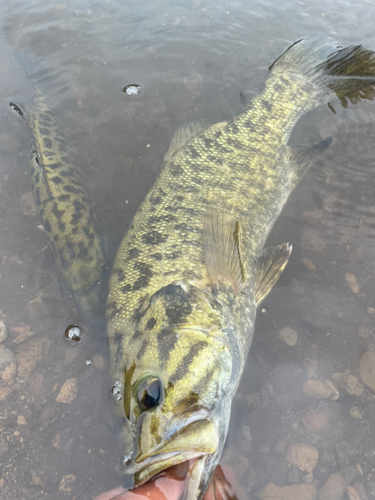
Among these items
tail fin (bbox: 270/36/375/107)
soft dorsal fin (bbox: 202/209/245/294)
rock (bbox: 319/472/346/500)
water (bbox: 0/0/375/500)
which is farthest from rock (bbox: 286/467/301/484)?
tail fin (bbox: 270/36/375/107)

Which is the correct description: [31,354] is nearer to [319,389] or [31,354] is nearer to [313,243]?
[319,389]

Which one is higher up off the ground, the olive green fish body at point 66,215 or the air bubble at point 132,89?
the air bubble at point 132,89

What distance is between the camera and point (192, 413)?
1.96 metres

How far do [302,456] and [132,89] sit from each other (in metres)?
5.57

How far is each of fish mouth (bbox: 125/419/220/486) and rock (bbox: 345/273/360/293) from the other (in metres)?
2.70

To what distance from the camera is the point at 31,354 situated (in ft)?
11.1

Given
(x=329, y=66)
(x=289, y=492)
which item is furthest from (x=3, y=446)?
(x=329, y=66)

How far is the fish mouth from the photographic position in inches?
71.3

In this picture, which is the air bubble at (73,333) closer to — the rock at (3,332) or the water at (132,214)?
the water at (132,214)

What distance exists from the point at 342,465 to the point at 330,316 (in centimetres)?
145

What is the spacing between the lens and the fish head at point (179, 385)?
1.85m

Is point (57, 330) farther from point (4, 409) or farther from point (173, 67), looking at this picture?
point (173, 67)

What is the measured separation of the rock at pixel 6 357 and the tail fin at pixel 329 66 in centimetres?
492

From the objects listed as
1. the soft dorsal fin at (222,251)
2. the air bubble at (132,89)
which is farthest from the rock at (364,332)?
the air bubble at (132,89)
